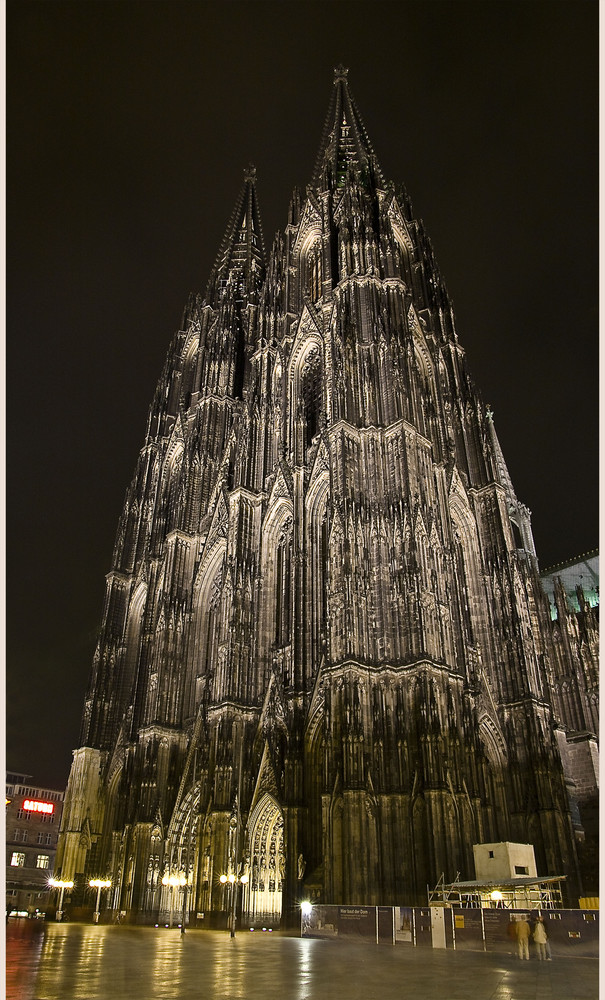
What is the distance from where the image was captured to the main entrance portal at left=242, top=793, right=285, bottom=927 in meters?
29.6

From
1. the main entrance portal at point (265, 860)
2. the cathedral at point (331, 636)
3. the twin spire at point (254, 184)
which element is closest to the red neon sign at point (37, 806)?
the cathedral at point (331, 636)

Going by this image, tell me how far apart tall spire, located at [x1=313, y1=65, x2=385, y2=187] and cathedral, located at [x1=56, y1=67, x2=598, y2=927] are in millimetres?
716

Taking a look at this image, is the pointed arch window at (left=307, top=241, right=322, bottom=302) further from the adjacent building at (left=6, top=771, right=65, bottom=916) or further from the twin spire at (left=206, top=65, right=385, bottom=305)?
the adjacent building at (left=6, top=771, right=65, bottom=916)

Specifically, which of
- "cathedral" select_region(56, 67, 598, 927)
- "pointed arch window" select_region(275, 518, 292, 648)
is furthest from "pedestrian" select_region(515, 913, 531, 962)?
"pointed arch window" select_region(275, 518, 292, 648)

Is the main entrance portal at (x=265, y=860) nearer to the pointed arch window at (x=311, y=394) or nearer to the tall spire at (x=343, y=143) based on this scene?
the pointed arch window at (x=311, y=394)

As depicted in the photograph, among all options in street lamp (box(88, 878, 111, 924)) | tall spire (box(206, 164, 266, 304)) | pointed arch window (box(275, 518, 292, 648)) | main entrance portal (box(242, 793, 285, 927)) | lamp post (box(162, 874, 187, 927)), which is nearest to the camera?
main entrance portal (box(242, 793, 285, 927))

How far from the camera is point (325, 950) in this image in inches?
645

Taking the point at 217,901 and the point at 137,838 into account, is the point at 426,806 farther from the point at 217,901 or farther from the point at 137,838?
the point at 137,838

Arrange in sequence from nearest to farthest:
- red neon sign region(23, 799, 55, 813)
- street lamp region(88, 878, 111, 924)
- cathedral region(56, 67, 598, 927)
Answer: cathedral region(56, 67, 598, 927) → street lamp region(88, 878, 111, 924) → red neon sign region(23, 799, 55, 813)

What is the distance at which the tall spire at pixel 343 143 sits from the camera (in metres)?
51.4

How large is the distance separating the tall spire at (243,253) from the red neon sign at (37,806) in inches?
2159

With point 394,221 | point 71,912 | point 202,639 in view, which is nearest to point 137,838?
point 71,912

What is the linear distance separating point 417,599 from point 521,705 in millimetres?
8254

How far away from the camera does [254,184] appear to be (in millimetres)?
71562
